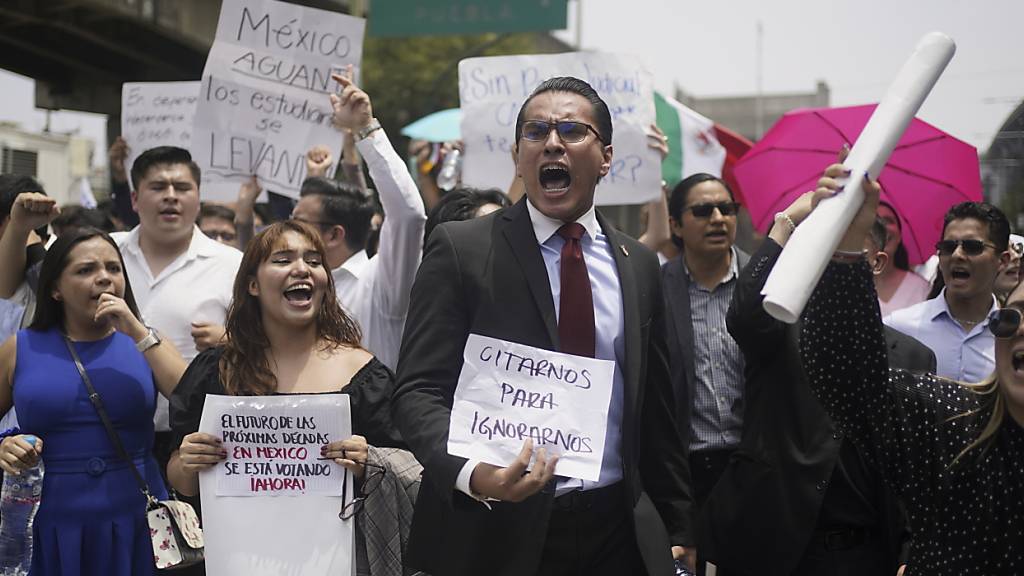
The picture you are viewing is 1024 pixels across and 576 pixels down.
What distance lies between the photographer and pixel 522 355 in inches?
114

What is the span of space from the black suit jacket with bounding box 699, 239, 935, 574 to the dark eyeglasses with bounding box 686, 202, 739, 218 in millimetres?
1092

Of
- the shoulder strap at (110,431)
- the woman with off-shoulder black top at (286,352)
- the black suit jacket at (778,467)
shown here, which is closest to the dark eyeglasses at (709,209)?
the black suit jacket at (778,467)

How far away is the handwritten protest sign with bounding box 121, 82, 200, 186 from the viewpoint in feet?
25.0

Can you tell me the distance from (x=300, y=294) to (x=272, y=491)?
71 cm

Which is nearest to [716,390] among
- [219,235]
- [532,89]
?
[532,89]

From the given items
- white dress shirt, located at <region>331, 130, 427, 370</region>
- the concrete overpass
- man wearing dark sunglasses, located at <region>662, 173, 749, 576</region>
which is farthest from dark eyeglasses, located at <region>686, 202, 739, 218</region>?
the concrete overpass

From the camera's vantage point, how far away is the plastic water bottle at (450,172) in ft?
24.3

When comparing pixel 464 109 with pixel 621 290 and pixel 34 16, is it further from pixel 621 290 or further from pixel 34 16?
pixel 34 16

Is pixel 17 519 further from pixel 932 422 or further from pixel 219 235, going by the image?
pixel 219 235

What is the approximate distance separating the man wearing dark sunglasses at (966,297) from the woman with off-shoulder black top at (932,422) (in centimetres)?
207

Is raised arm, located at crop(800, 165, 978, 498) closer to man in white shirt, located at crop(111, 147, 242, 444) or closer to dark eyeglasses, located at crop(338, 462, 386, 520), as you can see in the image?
dark eyeglasses, located at crop(338, 462, 386, 520)

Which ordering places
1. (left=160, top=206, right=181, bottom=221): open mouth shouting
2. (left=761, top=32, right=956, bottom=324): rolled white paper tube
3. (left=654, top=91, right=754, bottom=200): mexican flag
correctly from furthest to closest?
(left=654, top=91, right=754, bottom=200): mexican flag < (left=160, top=206, right=181, bottom=221): open mouth shouting < (left=761, top=32, right=956, bottom=324): rolled white paper tube

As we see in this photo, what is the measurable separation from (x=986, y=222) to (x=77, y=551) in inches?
152

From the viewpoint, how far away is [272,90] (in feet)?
20.5
